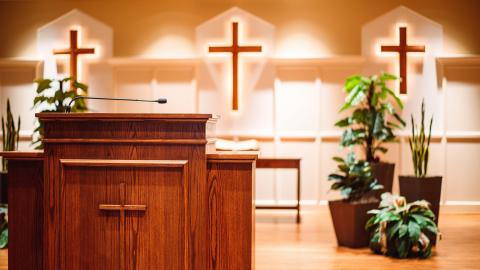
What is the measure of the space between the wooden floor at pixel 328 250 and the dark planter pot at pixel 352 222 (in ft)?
0.34

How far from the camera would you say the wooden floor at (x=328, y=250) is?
3986mm

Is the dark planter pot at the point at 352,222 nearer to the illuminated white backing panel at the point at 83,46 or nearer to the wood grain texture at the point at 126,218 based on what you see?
the wood grain texture at the point at 126,218

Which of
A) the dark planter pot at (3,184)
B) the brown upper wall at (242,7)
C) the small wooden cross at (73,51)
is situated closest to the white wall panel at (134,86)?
the brown upper wall at (242,7)

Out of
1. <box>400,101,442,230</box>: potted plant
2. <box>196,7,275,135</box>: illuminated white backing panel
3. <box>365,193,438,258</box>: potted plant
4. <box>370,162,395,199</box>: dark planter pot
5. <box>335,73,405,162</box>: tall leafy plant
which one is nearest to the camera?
<box>365,193,438,258</box>: potted plant

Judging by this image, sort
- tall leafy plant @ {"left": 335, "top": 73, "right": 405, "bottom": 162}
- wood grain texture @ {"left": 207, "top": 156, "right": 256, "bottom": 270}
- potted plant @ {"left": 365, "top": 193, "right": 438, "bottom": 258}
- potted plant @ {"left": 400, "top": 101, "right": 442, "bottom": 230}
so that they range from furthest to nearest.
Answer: tall leafy plant @ {"left": 335, "top": 73, "right": 405, "bottom": 162}, potted plant @ {"left": 400, "top": 101, "right": 442, "bottom": 230}, potted plant @ {"left": 365, "top": 193, "right": 438, "bottom": 258}, wood grain texture @ {"left": 207, "top": 156, "right": 256, "bottom": 270}

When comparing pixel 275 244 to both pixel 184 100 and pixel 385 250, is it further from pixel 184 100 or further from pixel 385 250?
pixel 184 100

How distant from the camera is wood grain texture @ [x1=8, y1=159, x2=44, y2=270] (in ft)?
8.87

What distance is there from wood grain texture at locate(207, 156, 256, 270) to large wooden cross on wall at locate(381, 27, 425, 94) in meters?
4.83

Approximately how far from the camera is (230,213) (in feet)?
8.39

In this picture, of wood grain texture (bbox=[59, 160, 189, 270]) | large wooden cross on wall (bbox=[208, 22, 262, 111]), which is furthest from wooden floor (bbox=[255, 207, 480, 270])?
large wooden cross on wall (bbox=[208, 22, 262, 111])

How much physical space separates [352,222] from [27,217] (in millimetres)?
2861

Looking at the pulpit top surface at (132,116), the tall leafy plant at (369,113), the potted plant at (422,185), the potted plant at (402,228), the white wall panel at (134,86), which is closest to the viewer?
the pulpit top surface at (132,116)

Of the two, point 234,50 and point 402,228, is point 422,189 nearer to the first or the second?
point 402,228

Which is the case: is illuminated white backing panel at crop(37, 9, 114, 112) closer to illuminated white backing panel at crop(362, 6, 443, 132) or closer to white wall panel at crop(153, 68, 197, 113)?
white wall panel at crop(153, 68, 197, 113)
